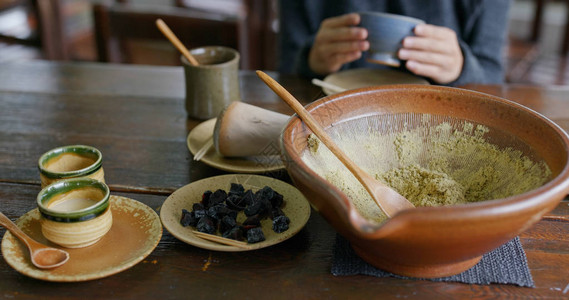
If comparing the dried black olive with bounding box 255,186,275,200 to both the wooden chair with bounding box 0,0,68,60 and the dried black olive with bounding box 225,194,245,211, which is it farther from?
the wooden chair with bounding box 0,0,68,60

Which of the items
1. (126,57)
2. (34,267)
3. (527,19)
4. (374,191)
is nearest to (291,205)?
(374,191)

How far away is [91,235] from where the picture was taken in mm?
740

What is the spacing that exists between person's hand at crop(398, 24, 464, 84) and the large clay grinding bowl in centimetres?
43

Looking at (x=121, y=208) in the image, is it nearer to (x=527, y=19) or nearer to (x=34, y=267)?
(x=34, y=267)

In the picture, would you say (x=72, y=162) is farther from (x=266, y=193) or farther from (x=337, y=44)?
(x=337, y=44)

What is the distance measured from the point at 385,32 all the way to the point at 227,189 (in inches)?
23.7

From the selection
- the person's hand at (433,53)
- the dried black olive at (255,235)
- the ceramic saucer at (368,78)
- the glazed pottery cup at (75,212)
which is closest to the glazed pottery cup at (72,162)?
the glazed pottery cup at (75,212)

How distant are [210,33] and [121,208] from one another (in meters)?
0.99

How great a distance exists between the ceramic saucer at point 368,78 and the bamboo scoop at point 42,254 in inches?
31.9

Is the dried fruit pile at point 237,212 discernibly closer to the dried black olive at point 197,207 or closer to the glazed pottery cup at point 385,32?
the dried black olive at point 197,207

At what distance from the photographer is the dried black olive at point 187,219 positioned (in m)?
0.80

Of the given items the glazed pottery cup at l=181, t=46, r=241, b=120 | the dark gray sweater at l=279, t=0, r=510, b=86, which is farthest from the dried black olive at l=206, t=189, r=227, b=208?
the dark gray sweater at l=279, t=0, r=510, b=86

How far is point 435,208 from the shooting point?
56 centimetres

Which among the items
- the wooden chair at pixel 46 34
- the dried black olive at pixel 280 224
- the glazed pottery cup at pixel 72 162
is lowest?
the wooden chair at pixel 46 34
